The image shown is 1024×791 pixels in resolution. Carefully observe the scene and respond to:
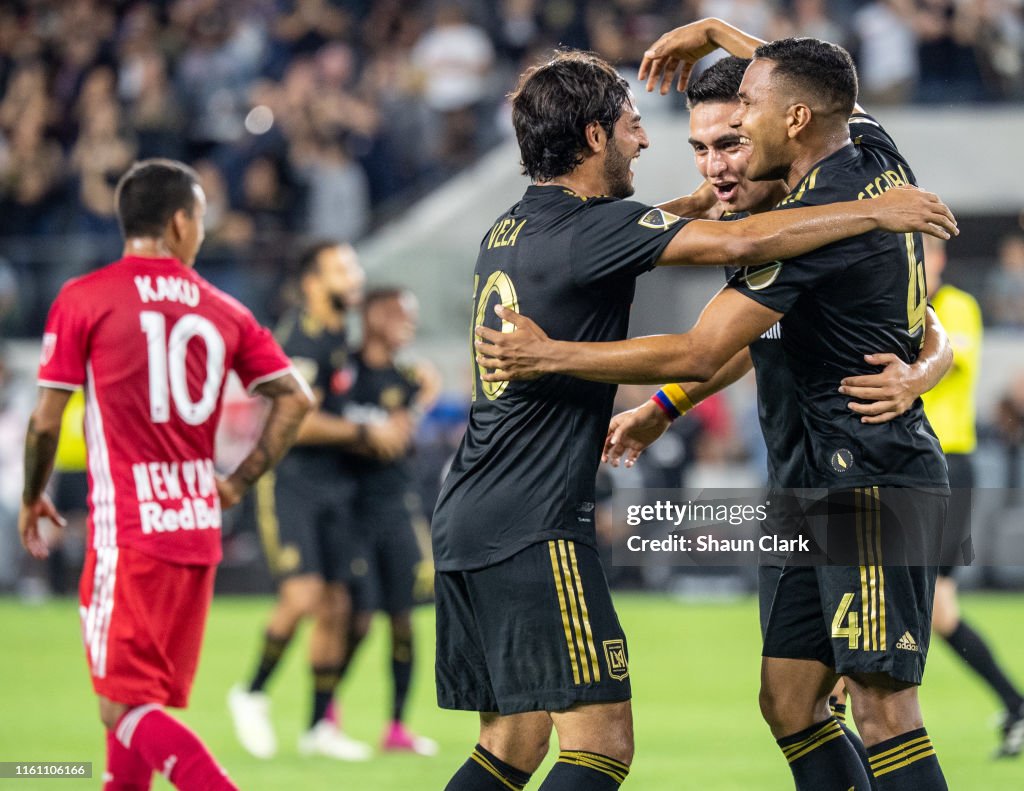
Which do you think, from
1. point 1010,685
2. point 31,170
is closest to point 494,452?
point 1010,685

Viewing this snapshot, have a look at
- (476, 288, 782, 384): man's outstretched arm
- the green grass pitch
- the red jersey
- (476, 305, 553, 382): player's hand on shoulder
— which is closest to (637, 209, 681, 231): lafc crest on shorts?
(476, 288, 782, 384): man's outstretched arm

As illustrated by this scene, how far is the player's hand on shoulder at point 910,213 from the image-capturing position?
13.0 feet

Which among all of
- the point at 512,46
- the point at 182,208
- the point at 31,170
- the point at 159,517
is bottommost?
the point at 159,517

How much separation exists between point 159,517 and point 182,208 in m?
1.08

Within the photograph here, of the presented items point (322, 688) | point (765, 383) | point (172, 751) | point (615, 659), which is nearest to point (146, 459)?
point (172, 751)

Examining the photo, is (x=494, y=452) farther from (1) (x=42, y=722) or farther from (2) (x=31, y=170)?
(2) (x=31, y=170)

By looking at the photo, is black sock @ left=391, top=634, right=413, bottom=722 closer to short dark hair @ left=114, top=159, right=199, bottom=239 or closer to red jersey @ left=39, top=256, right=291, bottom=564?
red jersey @ left=39, top=256, right=291, bottom=564

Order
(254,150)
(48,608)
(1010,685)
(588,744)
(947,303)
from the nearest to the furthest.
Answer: (588,744) < (1010,685) < (947,303) < (48,608) < (254,150)

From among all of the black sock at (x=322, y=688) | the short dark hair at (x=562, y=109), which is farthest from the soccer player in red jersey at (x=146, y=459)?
the black sock at (x=322, y=688)

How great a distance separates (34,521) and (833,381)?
2.80 metres

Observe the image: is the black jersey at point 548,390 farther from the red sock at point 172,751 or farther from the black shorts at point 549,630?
the red sock at point 172,751

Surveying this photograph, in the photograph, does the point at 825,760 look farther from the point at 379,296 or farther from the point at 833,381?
the point at 379,296

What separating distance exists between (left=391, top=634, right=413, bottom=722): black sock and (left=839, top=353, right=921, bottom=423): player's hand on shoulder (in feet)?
14.3

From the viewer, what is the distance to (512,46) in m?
16.9
